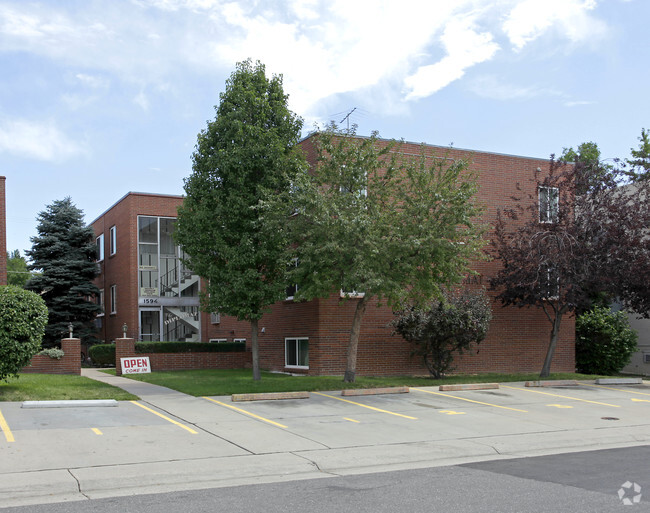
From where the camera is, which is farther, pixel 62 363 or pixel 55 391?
pixel 62 363

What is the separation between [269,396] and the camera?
53.1ft

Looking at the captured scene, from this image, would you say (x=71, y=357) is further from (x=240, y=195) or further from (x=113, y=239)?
(x=113, y=239)

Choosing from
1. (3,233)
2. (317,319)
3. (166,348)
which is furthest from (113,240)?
(317,319)

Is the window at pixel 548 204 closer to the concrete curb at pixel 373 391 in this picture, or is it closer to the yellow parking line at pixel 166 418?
the concrete curb at pixel 373 391

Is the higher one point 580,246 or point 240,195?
point 240,195

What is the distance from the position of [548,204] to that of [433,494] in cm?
1644

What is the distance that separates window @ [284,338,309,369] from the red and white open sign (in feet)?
17.0

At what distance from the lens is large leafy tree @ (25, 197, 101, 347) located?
108ft

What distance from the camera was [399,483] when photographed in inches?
328

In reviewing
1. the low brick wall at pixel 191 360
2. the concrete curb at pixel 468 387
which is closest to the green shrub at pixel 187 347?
the low brick wall at pixel 191 360

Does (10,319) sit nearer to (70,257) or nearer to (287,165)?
(287,165)

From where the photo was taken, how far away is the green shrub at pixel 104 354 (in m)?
28.8

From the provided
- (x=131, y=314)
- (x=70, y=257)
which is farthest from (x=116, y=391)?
(x=70, y=257)

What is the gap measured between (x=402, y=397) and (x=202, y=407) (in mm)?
5145
